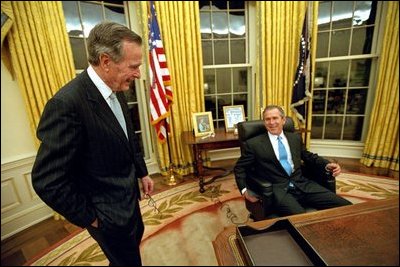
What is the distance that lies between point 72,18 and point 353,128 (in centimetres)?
398

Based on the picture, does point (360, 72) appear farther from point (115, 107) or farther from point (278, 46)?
point (115, 107)

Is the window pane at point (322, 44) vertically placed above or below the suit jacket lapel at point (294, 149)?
above

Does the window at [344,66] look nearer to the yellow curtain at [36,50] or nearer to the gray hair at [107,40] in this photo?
the gray hair at [107,40]

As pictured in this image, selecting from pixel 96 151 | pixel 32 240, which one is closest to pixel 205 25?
pixel 96 151

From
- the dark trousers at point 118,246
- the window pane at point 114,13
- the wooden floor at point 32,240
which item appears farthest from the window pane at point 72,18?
the dark trousers at point 118,246

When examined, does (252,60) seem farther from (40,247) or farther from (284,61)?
(40,247)

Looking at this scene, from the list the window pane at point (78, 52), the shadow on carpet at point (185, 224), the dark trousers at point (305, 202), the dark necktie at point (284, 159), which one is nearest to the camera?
the dark trousers at point (305, 202)

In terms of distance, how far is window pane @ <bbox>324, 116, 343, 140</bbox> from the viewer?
3383 mm

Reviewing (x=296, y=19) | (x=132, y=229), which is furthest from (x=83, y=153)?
(x=296, y=19)

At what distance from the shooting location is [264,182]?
1.58 metres

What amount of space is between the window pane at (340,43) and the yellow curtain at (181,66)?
74.6 inches

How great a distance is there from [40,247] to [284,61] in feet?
11.1

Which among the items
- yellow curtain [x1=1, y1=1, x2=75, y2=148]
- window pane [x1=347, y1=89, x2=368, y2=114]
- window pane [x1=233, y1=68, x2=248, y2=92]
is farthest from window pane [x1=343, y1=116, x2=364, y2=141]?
yellow curtain [x1=1, y1=1, x2=75, y2=148]

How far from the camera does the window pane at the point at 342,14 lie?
2.95m
